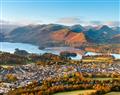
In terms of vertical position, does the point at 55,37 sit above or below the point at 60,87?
below

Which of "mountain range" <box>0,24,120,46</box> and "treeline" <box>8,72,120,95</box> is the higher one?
"treeline" <box>8,72,120,95</box>

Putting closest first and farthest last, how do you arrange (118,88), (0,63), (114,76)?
(118,88) → (114,76) → (0,63)

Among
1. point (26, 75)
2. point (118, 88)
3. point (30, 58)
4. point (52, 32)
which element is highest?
point (118, 88)

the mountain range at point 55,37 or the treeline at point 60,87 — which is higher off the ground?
the treeline at point 60,87

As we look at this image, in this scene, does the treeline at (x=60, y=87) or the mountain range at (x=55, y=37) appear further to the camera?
the mountain range at (x=55, y=37)

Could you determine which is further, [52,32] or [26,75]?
[52,32]

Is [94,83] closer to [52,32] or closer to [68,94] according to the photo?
[68,94]

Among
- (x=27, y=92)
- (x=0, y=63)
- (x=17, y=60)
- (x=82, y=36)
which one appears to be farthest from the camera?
(x=82, y=36)

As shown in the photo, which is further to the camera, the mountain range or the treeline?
the mountain range

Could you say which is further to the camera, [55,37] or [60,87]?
[55,37]

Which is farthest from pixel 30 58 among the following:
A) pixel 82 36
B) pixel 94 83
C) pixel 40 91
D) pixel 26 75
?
pixel 82 36

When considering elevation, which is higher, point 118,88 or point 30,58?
point 118,88
